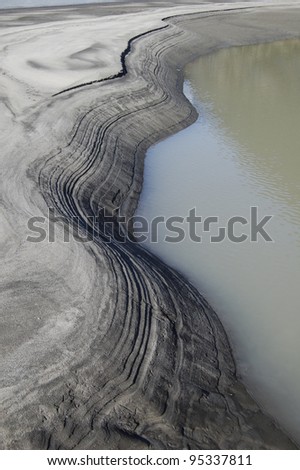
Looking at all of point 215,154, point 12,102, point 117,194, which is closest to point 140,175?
point 117,194

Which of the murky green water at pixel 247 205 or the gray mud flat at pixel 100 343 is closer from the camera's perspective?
the gray mud flat at pixel 100 343

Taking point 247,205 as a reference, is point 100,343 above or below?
above

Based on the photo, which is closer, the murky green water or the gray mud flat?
the gray mud flat

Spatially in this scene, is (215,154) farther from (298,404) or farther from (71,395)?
(71,395)

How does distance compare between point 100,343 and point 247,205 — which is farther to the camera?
point 247,205
